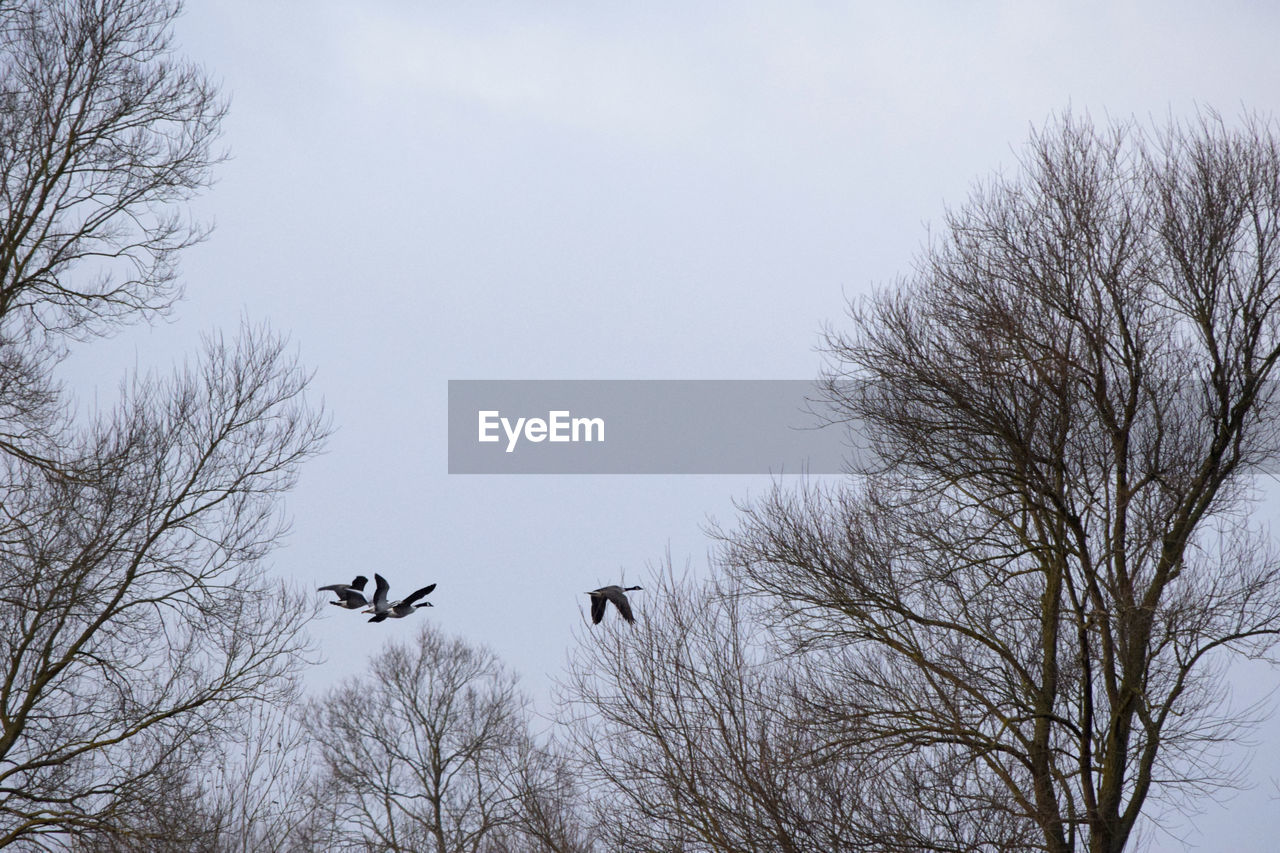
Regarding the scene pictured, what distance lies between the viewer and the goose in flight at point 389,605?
877 centimetres

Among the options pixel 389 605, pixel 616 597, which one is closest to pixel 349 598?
pixel 389 605

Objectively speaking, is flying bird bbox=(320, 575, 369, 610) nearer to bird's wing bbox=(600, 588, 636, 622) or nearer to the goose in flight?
the goose in flight

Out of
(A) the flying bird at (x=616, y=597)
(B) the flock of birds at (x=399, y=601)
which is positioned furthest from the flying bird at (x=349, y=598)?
(A) the flying bird at (x=616, y=597)

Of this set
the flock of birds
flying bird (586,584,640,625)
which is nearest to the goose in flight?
the flock of birds

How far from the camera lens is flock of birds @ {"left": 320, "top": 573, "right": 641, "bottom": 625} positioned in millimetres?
9016

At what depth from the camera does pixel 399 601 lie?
30.7ft

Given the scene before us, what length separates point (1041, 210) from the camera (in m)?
10.2

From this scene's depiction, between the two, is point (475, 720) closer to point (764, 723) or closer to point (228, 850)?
point (228, 850)

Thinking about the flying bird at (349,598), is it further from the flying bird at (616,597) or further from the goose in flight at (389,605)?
the flying bird at (616,597)

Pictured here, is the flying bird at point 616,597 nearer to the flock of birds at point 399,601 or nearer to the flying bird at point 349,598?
the flock of birds at point 399,601

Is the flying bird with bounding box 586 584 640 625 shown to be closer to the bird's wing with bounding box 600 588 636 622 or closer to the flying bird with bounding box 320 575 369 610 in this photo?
the bird's wing with bounding box 600 588 636 622

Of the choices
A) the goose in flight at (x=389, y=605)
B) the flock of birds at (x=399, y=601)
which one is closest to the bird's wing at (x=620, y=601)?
the flock of birds at (x=399, y=601)

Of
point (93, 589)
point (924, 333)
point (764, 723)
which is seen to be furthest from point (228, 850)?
point (924, 333)

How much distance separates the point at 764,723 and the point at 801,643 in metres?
0.73
